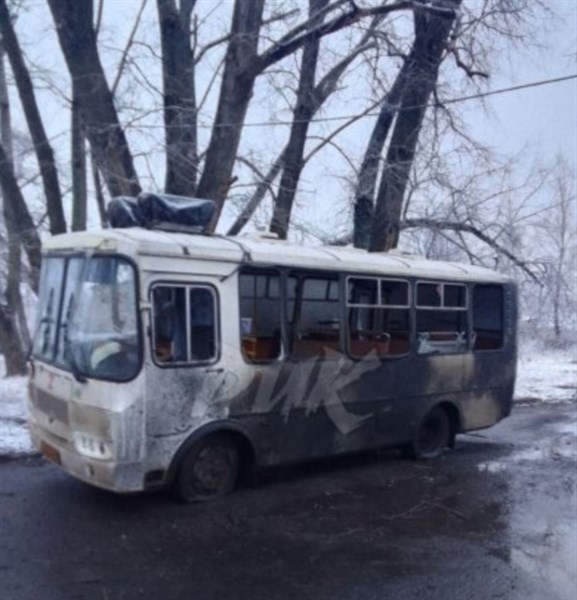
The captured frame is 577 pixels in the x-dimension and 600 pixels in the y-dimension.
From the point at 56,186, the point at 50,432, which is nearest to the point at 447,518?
the point at 50,432

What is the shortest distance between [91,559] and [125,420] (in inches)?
47.7

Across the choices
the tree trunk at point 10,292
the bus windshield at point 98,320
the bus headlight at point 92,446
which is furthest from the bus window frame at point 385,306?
the tree trunk at point 10,292

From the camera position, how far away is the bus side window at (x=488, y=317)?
10.6 meters

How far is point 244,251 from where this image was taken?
772 cm

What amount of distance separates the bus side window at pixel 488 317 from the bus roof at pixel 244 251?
76cm

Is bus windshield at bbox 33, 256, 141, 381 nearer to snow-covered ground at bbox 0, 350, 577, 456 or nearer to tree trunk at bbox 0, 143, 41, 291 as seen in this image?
snow-covered ground at bbox 0, 350, 577, 456

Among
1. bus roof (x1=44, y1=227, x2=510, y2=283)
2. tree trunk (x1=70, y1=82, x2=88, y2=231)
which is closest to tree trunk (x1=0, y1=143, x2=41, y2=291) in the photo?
tree trunk (x1=70, y1=82, x2=88, y2=231)

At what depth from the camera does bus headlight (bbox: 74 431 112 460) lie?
6.63 metres

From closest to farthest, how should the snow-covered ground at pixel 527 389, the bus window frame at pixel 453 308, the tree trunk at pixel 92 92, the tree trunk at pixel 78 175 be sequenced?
1. the bus window frame at pixel 453 308
2. the snow-covered ground at pixel 527 389
3. the tree trunk at pixel 92 92
4. the tree trunk at pixel 78 175

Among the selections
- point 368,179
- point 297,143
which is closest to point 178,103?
point 297,143

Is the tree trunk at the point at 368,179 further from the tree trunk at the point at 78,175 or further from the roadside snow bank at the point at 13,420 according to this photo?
the roadside snow bank at the point at 13,420

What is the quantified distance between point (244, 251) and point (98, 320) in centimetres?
168

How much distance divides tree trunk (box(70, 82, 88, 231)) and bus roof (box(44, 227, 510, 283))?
23.7 ft

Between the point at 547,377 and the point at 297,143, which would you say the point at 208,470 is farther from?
the point at 547,377
